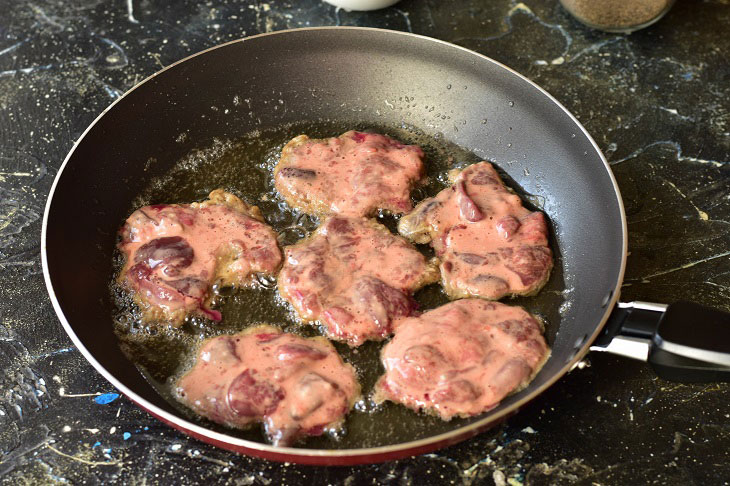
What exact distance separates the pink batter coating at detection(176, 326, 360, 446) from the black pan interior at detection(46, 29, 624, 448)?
0.25ft

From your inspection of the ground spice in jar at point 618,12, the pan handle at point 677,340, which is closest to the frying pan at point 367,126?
the pan handle at point 677,340

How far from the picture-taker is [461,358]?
47.2 inches

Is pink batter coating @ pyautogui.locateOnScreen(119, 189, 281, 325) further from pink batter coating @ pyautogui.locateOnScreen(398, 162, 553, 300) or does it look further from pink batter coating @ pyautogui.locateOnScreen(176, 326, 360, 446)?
pink batter coating @ pyautogui.locateOnScreen(398, 162, 553, 300)

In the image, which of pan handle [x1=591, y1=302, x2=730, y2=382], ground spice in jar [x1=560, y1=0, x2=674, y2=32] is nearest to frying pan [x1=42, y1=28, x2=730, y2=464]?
pan handle [x1=591, y1=302, x2=730, y2=382]

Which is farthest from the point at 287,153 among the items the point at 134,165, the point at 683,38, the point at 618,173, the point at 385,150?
the point at 683,38

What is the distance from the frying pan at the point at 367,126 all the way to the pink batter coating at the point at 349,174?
0.08 m

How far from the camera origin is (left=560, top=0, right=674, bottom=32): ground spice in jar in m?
1.79

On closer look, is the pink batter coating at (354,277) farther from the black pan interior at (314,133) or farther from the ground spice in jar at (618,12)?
the ground spice in jar at (618,12)

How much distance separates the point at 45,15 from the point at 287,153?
3.18 feet

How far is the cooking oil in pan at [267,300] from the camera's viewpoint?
1.16 metres

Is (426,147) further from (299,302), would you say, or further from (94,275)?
(94,275)

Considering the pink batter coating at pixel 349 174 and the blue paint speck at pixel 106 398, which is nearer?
the blue paint speck at pixel 106 398

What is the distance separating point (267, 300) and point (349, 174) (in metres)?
0.36

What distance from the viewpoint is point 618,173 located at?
160 centimetres
